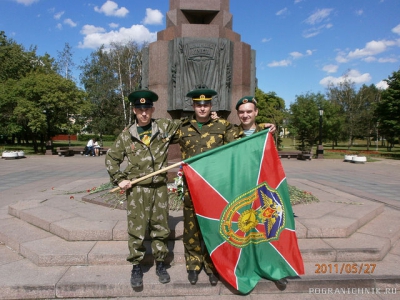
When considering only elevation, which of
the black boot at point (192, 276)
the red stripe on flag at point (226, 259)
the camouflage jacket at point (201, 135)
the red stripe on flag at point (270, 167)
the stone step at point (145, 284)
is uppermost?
the camouflage jacket at point (201, 135)

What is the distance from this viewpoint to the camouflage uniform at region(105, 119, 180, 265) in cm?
287

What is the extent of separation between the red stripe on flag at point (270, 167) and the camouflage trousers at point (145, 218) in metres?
1.07

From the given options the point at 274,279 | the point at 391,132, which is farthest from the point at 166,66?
the point at 391,132

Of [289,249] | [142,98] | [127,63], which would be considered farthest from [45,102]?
[289,249]

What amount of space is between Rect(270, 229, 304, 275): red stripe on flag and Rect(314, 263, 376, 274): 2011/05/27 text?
36 centimetres

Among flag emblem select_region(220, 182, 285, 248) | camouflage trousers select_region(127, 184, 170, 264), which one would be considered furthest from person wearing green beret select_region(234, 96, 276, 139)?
camouflage trousers select_region(127, 184, 170, 264)

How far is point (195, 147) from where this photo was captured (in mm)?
3008

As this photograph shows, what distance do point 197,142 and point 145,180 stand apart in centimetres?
66

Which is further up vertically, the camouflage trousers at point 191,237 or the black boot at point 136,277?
the camouflage trousers at point 191,237

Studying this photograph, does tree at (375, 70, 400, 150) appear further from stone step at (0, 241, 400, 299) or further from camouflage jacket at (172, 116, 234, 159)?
camouflage jacket at (172, 116, 234, 159)

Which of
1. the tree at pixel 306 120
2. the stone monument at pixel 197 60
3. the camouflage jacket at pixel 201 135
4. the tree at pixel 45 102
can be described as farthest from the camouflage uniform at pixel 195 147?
the tree at pixel 306 120

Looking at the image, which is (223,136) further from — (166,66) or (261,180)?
(166,66)

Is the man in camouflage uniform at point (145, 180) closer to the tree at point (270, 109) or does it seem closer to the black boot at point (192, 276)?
the black boot at point (192, 276)

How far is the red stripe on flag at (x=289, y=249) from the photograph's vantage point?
2951mm
